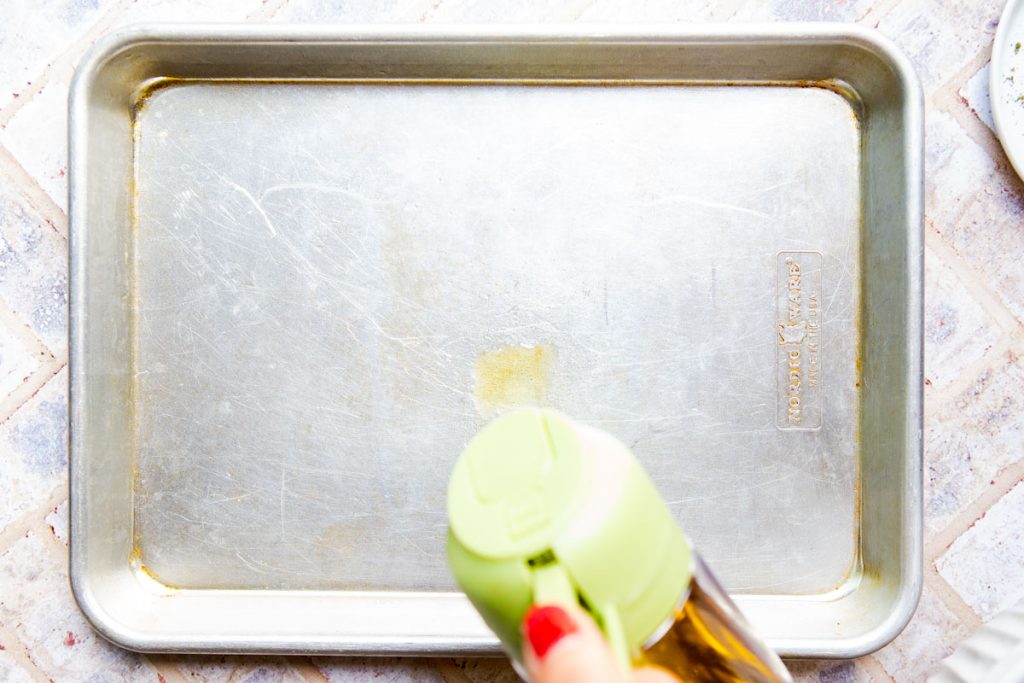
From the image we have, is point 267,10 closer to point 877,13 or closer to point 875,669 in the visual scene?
point 877,13

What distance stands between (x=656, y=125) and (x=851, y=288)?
210 mm

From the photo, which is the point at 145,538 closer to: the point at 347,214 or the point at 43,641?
the point at 43,641

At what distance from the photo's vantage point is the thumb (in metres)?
0.34

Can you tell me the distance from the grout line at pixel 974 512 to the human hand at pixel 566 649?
418mm

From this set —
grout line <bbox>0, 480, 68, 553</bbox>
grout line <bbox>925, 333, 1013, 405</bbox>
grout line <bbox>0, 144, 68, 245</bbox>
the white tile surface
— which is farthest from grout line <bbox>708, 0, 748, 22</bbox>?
grout line <bbox>0, 480, 68, 553</bbox>

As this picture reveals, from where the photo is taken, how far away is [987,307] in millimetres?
646

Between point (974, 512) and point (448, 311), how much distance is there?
475mm

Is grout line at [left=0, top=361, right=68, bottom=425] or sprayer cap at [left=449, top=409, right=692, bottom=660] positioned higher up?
sprayer cap at [left=449, top=409, right=692, bottom=660]

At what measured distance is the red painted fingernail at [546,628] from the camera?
0.35 m

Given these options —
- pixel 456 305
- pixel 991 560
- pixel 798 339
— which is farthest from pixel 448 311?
pixel 991 560

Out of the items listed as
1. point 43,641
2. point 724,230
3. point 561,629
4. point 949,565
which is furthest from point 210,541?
point 949,565

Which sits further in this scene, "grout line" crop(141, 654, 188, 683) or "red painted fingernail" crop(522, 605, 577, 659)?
"grout line" crop(141, 654, 188, 683)

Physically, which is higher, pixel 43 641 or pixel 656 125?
pixel 656 125

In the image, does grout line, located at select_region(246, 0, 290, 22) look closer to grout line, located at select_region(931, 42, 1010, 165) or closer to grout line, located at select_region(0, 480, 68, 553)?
grout line, located at select_region(0, 480, 68, 553)
